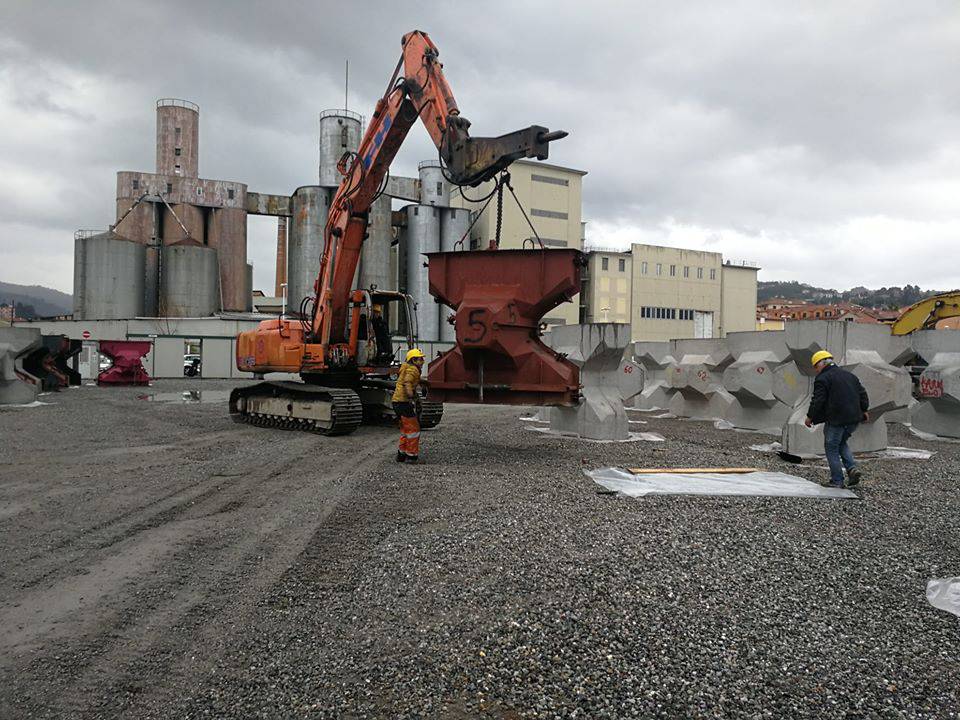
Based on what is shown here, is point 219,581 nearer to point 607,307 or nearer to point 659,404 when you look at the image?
point 659,404

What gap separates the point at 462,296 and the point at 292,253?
113 ft

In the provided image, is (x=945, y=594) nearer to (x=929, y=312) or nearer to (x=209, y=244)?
(x=929, y=312)

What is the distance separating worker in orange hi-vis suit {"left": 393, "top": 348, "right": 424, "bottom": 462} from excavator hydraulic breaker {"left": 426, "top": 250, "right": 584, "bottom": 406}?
57cm

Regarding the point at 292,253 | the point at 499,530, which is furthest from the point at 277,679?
the point at 292,253

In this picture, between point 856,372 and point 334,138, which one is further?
point 334,138

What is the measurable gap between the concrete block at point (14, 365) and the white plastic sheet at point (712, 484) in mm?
16942

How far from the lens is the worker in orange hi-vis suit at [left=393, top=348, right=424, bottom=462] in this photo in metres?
9.12

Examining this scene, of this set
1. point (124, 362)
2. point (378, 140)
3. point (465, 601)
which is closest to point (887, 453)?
point (465, 601)

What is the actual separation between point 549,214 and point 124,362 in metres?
34.3

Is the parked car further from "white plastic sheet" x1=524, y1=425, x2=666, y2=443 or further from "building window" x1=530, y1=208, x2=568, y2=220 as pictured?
"building window" x1=530, y1=208, x2=568, y2=220

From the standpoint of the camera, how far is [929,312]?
59.4ft

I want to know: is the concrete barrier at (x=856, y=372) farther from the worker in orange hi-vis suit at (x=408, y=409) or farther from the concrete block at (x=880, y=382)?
the worker in orange hi-vis suit at (x=408, y=409)

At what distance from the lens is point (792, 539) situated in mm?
5422

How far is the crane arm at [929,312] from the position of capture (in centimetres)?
1755
